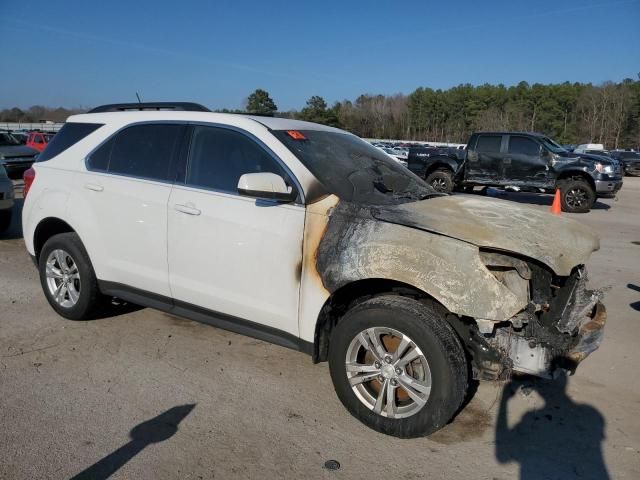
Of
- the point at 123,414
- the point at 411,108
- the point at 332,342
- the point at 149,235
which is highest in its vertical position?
the point at 411,108

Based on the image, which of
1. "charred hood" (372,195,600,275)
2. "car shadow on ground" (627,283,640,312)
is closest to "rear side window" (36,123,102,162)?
"charred hood" (372,195,600,275)

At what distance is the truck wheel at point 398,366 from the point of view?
288 cm

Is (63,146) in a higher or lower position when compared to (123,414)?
higher

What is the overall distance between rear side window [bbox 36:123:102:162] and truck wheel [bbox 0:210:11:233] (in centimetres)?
519

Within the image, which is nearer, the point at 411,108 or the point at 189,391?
the point at 189,391

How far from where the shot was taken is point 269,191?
3.26m

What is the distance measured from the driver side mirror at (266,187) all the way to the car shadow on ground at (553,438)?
1957mm

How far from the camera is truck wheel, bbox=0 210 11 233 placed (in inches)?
359

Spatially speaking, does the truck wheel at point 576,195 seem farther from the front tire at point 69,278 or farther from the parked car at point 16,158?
the parked car at point 16,158

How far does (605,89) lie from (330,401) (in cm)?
8141

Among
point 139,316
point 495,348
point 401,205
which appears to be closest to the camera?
point 495,348

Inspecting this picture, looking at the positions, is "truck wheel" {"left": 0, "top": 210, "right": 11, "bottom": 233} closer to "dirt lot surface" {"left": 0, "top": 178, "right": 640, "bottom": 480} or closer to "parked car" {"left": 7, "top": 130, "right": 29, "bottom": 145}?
"dirt lot surface" {"left": 0, "top": 178, "right": 640, "bottom": 480}

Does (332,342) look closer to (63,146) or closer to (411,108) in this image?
(63,146)

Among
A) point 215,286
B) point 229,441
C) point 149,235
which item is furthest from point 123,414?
point 149,235
